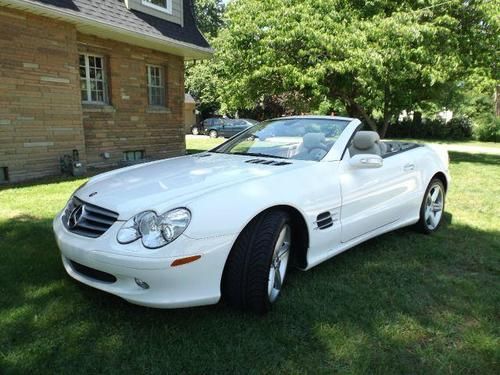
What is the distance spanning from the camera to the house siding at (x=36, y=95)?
784cm

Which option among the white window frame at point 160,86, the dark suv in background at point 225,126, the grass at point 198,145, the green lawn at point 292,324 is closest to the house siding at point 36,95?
the white window frame at point 160,86

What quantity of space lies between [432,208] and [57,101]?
7.33m

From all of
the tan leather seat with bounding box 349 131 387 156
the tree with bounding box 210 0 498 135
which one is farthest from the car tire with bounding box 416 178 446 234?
the tree with bounding box 210 0 498 135

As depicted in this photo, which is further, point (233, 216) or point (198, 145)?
point (198, 145)

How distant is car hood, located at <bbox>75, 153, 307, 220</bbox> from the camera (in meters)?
2.71

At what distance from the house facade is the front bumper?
6.46 meters

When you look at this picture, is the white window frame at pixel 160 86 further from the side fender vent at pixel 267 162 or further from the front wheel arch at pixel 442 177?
the side fender vent at pixel 267 162

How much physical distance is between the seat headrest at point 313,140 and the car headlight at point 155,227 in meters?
1.68

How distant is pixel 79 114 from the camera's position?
9195mm

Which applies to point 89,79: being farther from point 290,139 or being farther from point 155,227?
point 155,227

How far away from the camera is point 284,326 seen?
110 inches

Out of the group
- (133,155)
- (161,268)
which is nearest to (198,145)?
(133,155)

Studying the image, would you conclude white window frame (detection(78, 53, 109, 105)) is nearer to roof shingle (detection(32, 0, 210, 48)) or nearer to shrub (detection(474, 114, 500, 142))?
roof shingle (detection(32, 0, 210, 48))

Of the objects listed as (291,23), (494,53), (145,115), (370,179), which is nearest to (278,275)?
(370,179)
